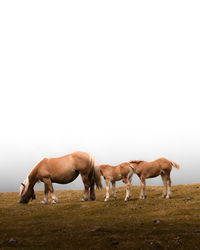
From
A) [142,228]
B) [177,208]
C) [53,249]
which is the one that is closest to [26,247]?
[53,249]

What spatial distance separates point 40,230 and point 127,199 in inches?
405

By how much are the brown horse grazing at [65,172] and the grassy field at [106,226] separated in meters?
2.78

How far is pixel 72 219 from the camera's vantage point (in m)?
19.6

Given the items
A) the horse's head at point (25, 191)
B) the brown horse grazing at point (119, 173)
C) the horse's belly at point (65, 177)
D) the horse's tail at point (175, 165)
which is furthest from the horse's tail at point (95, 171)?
the horse's tail at point (175, 165)

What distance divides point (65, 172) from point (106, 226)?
10.9 metres

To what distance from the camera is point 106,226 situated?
16.6m

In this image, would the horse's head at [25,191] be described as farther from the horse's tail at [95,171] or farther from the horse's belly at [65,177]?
the horse's tail at [95,171]

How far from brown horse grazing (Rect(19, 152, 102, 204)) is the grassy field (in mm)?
2781

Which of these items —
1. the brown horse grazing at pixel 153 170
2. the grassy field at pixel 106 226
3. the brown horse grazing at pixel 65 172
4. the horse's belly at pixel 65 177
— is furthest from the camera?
the horse's belly at pixel 65 177

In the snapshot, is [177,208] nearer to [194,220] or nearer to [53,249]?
[194,220]

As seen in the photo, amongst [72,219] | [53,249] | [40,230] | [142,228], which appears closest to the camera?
[53,249]

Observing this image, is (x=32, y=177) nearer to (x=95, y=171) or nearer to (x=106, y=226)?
(x=95, y=171)

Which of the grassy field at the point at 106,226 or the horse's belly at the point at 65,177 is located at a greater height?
the horse's belly at the point at 65,177

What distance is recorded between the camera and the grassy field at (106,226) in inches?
522
